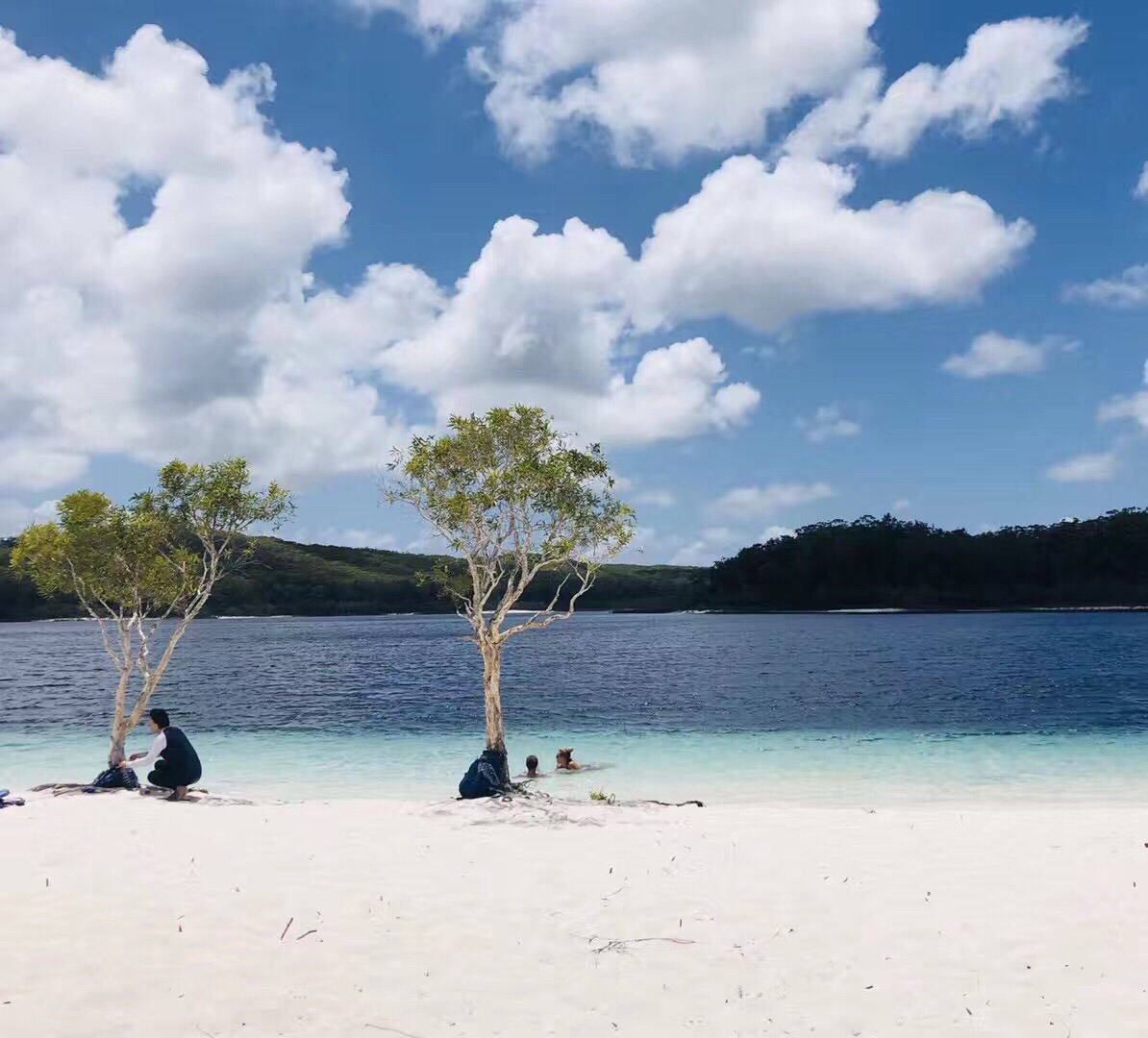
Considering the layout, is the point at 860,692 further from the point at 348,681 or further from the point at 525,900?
the point at 525,900

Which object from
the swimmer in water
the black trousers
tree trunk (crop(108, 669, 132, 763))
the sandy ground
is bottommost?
the swimmer in water

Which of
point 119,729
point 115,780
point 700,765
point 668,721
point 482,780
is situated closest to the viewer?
point 482,780

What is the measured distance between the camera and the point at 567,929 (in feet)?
38.0

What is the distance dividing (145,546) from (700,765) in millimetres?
21257

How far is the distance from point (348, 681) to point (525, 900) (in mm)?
65965

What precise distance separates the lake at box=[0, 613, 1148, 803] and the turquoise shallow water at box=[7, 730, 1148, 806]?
0.16m

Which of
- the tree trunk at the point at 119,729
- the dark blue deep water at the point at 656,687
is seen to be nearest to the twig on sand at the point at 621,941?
the tree trunk at the point at 119,729

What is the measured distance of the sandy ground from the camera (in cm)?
927

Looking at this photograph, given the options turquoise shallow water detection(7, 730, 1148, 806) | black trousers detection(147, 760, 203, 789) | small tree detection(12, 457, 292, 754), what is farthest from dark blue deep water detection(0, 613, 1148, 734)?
black trousers detection(147, 760, 203, 789)

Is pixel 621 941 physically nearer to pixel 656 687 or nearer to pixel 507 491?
pixel 507 491

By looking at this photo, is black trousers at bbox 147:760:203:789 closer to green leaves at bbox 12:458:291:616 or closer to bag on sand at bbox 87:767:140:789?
bag on sand at bbox 87:767:140:789

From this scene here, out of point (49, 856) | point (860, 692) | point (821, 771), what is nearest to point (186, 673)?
point (860, 692)

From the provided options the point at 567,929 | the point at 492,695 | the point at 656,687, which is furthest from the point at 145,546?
the point at 656,687

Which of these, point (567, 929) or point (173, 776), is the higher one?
point (173, 776)
